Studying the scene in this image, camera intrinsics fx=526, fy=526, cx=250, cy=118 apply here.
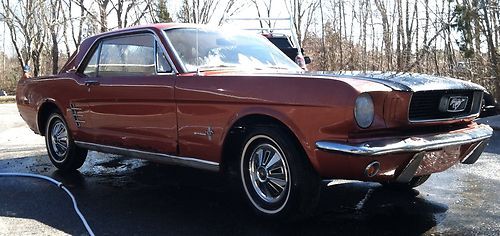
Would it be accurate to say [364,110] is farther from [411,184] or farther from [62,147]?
[62,147]

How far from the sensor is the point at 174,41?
15.7ft

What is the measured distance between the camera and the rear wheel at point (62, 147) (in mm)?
5934

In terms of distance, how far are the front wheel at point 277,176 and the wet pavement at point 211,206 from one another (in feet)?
0.42

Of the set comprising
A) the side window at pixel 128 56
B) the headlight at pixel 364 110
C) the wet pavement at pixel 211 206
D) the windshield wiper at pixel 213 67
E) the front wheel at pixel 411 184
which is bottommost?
the wet pavement at pixel 211 206

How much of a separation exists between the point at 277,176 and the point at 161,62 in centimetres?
160

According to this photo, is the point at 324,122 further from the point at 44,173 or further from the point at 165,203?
the point at 44,173

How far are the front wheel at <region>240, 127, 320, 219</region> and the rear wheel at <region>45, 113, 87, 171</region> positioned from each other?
2.69 m

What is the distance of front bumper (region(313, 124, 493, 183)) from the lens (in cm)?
329

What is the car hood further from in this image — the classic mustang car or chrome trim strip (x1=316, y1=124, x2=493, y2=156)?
chrome trim strip (x1=316, y1=124, x2=493, y2=156)

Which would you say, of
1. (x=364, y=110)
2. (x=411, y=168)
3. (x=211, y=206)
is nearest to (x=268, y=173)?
(x=211, y=206)

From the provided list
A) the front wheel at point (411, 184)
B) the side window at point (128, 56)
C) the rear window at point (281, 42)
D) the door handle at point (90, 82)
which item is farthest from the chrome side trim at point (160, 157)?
the rear window at point (281, 42)

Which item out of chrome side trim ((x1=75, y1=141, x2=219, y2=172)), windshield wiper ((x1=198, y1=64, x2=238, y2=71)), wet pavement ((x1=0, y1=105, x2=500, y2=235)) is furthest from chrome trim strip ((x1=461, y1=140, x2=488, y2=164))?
windshield wiper ((x1=198, y1=64, x2=238, y2=71))

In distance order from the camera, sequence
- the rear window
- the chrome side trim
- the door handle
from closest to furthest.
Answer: the chrome side trim → the door handle → the rear window

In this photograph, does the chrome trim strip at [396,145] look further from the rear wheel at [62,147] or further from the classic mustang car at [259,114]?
the rear wheel at [62,147]
